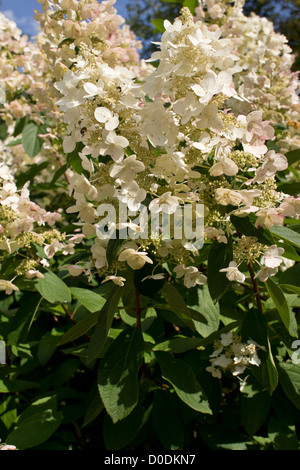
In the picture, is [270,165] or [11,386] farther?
[11,386]

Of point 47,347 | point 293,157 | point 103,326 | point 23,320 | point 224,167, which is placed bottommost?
point 47,347

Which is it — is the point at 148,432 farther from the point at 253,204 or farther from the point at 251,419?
the point at 253,204

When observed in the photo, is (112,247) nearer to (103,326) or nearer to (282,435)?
(103,326)

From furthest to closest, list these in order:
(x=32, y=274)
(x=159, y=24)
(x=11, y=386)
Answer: (x=159, y=24) → (x=11, y=386) → (x=32, y=274)

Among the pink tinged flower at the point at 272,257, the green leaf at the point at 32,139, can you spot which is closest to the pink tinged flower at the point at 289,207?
the pink tinged flower at the point at 272,257

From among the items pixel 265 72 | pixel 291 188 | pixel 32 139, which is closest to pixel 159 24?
pixel 265 72

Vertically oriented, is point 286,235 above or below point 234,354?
above

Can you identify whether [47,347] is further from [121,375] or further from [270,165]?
[270,165]

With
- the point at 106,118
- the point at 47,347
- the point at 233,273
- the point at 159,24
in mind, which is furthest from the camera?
the point at 159,24

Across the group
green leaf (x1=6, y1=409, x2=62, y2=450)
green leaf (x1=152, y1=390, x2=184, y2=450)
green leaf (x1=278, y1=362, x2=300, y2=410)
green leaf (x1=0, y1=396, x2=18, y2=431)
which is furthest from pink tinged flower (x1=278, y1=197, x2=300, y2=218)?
green leaf (x1=0, y1=396, x2=18, y2=431)

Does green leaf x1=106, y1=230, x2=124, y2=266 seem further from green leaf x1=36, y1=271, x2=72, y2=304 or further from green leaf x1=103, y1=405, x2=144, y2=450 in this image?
green leaf x1=103, y1=405, x2=144, y2=450

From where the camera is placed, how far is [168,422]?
1.78 metres

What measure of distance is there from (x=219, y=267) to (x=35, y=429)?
1.04 m

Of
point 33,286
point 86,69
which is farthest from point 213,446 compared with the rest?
point 86,69
